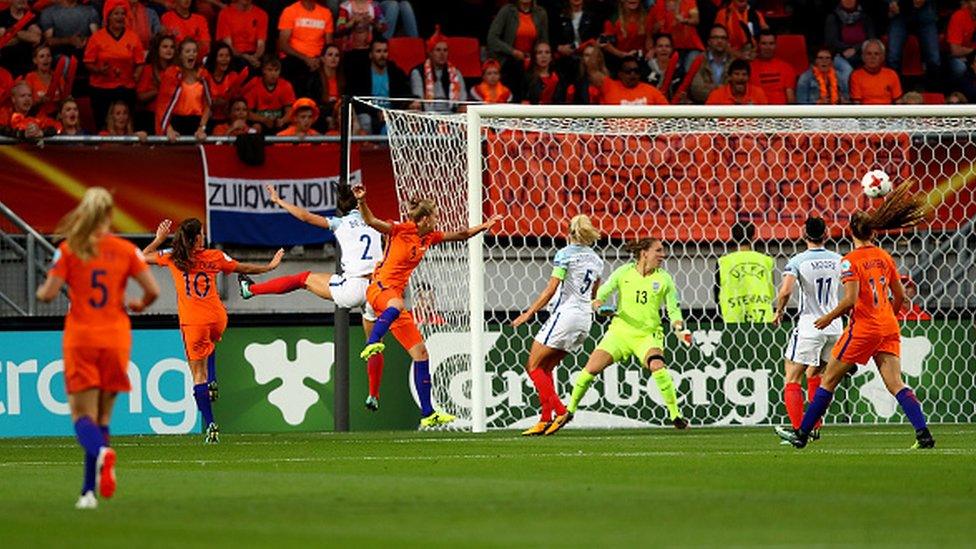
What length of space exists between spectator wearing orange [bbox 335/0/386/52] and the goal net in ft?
10.8

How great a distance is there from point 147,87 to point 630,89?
5.76 meters

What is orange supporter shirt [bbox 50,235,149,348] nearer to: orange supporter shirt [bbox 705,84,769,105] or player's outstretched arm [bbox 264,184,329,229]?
player's outstretched arm [bbox 264,184,329,229]

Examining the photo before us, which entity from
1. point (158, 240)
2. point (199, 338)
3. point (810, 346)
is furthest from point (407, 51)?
point (810, 346)

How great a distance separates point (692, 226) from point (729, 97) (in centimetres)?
297

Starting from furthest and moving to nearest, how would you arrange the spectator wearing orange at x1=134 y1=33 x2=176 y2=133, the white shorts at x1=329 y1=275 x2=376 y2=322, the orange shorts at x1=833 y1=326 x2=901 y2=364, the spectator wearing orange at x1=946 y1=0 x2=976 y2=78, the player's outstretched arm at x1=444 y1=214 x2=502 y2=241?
1. the spectator wearing orange at x1=946 y1=0 x2=976 y2=78
2. the spectator wearing orange at x1=134 y1=33 x2=176 y2=133
3. the white shorts at x1=329 y1=275 x2=376 y2=322
4. the player's outstretched arm at x1=444 y1=214 x2=502 y2=241
5. the orange shorts at x1=833 y1=326 x2=901 y2=364

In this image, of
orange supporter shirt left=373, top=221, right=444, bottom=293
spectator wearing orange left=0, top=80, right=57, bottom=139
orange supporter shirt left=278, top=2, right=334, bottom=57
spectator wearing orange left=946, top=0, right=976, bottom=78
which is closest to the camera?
orange supporter shirt left=373, top=221, right=444, bottom=293

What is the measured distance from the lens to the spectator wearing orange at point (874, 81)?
24.5 meters

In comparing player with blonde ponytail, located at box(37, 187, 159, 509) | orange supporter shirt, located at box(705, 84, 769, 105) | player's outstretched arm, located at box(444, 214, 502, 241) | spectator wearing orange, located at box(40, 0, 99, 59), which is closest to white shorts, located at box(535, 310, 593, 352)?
player's outstretched arm, located at box(444, 214, 502, 241)

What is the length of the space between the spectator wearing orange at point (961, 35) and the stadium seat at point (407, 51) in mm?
6878

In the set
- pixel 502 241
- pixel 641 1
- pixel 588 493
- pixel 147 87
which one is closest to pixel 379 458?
pixel 588 493

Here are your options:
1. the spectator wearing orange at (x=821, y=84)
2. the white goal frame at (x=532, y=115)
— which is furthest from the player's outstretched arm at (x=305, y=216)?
the spectator wearing orange at (x=821, y=84)

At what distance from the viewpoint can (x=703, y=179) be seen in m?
21.6

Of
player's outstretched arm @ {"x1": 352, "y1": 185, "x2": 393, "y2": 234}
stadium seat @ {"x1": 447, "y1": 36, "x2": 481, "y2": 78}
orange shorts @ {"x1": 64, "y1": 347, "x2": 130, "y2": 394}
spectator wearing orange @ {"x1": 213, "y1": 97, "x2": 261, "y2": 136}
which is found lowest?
orange shorts @ {"x1": 64, "y1": 347, "x2": 130, "y2": 394}

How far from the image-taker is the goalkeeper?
19.1 metres
